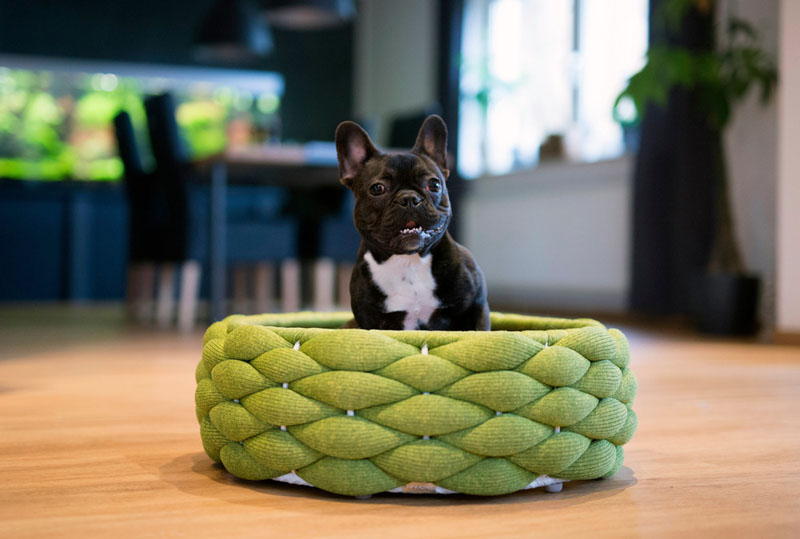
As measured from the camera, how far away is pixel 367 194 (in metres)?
1.41

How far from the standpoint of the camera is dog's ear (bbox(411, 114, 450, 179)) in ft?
4.89

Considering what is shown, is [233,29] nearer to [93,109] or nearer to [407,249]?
Result: [93,109]

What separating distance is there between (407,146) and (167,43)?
10.3 feet

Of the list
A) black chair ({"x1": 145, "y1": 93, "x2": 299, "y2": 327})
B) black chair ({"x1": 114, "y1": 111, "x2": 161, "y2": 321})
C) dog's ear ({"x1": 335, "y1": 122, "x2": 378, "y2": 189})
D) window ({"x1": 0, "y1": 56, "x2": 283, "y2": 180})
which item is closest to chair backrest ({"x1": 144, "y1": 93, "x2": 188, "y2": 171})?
black chair ({"x1": 145, "y1": 93, "x2": 299, "y2": 327})

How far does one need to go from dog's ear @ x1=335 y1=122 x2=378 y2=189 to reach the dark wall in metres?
6.87

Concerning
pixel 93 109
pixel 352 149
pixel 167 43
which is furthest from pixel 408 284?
pixel 93 109

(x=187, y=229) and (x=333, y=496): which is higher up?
(x=187, y=229)

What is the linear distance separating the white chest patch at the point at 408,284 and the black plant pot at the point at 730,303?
10.6 ft

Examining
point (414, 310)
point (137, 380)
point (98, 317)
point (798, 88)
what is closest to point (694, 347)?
point (798, 88)

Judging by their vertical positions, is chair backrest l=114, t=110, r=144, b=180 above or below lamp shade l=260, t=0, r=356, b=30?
below

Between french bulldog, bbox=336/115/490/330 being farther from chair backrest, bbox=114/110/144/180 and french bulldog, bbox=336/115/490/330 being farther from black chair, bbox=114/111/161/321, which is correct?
chair backrest, bbox=114/110/144/180

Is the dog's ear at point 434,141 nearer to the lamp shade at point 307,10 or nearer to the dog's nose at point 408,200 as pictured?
the dog's nose at point 408,200

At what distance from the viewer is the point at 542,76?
21.4 ft

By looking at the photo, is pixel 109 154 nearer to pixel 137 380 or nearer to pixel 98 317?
pixel 98 317
